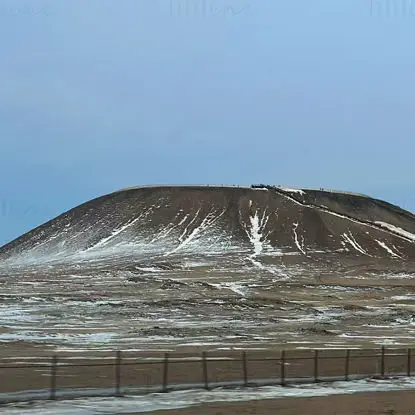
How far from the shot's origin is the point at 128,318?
6644 centimetres

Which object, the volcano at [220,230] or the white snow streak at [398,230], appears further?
the white snow streak at [398,230]

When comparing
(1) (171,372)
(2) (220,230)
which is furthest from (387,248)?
(1) (171,372)

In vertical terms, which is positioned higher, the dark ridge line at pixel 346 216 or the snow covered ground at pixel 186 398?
the dark ridge line at pixel 346 216

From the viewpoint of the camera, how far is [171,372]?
106ft

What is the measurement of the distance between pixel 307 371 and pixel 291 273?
3162 inches

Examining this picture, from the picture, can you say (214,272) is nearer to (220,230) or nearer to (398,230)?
(220,230)

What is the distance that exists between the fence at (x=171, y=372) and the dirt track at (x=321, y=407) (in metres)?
3.53

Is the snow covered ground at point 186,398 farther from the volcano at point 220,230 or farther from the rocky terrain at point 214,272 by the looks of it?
the volcano at point 220,230

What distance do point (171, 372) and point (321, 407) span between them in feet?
29.8

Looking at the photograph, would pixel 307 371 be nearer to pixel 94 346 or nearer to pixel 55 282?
pixel 94 346

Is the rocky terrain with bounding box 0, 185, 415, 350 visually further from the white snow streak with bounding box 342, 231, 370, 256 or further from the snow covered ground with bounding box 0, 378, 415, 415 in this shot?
the snow covered ground with bounding box 0, 378, 415, 415

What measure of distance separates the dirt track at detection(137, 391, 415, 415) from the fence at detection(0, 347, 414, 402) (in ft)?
11.6

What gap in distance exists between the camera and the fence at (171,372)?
27391 millimetres

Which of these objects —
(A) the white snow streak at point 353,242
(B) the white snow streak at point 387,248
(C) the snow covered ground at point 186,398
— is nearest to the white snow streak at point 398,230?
(B) the white snow streak at point 387,248
